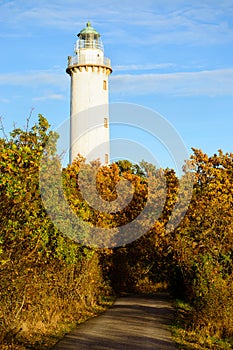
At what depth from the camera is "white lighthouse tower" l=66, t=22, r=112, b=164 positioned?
4709 cm

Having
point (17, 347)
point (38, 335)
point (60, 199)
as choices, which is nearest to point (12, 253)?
point (17, 347)

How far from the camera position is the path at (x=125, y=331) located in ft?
48.5

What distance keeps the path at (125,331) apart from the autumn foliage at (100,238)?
3.65 ft

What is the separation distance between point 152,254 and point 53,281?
1586cm

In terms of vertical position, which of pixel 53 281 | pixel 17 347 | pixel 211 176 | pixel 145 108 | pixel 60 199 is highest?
pixel 145 108

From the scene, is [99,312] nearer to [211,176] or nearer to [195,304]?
[195,304]

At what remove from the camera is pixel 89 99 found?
48031 millimetres

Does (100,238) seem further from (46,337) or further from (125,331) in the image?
(46,337)

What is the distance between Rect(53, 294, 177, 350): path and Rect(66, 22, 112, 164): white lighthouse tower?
22.7m

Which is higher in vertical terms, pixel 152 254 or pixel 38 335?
pixel 152 254

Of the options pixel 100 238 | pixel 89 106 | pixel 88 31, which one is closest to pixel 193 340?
pixel 100 238

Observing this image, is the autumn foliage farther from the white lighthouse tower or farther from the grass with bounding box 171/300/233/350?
the white lighthouse tower

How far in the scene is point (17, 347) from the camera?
14047 mm

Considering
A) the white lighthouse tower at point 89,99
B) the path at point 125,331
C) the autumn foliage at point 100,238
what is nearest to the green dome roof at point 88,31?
the white lighthouse tower at point 89,99
